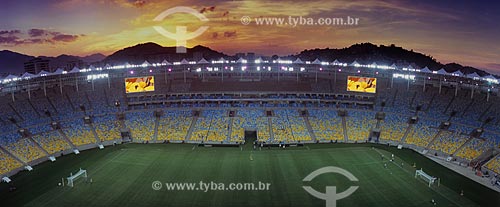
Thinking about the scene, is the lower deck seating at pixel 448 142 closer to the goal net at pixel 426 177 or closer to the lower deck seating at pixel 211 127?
the goal net at pixel 426 177

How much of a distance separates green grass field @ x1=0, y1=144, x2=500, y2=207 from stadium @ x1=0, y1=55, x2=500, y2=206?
8.0 inches

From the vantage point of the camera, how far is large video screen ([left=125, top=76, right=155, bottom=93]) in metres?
65.6

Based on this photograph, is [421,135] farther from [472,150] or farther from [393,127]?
[472,150]

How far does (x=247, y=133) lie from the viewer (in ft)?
200

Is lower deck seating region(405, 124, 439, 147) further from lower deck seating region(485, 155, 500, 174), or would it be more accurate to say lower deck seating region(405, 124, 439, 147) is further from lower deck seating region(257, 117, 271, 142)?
lower deck seating region(257, 117, 271, 142)

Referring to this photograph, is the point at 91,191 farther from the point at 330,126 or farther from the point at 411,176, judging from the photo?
the point at 330,126

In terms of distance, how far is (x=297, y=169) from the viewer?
144 ft

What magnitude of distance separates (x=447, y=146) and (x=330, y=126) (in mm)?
17747

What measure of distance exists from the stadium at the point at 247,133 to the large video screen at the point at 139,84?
0.19m

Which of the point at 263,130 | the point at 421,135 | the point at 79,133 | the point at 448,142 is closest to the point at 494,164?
the point at 448,142

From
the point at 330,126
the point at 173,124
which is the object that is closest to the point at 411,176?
the point at 330,126

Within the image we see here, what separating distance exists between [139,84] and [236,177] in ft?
111

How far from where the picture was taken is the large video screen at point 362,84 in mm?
64875

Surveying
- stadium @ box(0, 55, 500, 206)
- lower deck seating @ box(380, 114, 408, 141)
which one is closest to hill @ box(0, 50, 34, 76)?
stadium @ box(0, 55, 500, 206)
